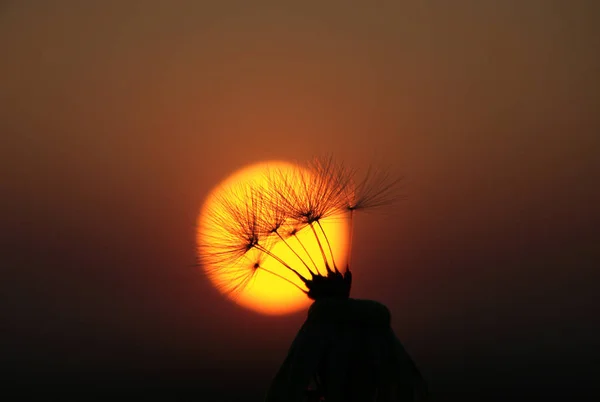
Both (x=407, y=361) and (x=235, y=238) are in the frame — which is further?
(x=235, y=238)

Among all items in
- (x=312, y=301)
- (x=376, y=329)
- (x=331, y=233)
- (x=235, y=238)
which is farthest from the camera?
(x=235, y=238)

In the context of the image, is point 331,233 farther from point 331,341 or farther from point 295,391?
point 295,391

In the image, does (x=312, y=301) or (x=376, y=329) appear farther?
(x=312, y=301)

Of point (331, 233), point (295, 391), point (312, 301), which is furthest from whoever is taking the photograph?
point (331, 233)

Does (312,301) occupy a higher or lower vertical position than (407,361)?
higher

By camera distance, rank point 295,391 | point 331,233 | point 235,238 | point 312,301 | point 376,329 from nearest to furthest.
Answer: point 295,391 < point 376,329 < point 312,301 < point 331,233 < point 235,238

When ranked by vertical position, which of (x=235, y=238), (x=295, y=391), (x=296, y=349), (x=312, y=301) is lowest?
(x=295, y=391)

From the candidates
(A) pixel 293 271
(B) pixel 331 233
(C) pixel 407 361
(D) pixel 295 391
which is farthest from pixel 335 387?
(B) pixel 331 233

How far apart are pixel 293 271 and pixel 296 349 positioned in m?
0.85

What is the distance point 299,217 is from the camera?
7184 mm

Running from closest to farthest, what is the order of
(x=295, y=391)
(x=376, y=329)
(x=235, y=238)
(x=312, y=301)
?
(x=295, y=391)
(x=376, y=329)
(x=312, y=301)
(x=235, y=238)

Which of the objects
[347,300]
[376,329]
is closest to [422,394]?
[376,329]

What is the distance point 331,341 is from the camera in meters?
5.49

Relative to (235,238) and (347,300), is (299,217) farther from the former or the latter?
(347,300)
